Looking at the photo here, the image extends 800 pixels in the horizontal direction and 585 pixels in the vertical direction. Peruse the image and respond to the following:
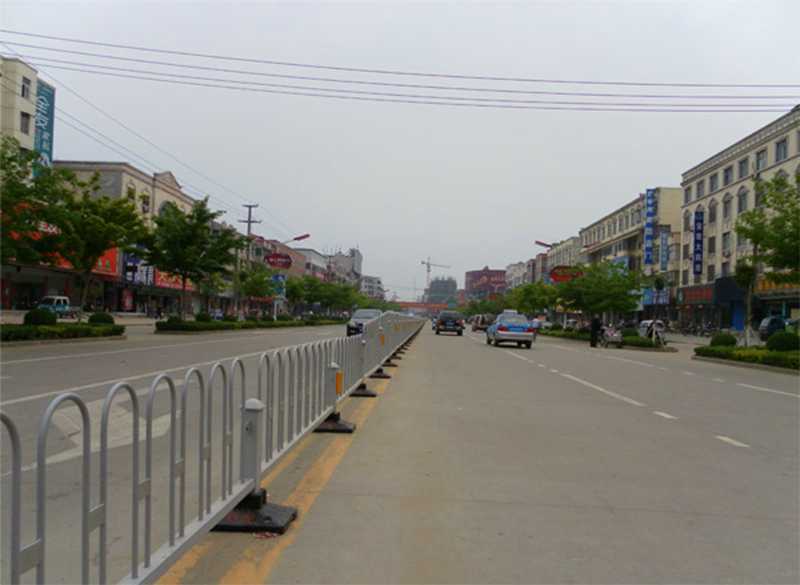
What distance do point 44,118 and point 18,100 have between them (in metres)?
3.04

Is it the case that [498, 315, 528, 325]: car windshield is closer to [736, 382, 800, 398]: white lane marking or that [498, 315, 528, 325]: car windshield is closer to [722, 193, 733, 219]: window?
[736, 382, 800, 398]: white lane marking

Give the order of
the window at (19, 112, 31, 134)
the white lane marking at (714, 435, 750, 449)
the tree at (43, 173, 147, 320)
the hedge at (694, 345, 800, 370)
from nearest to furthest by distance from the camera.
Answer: the white lane marking at (714, 435, 750, 449)
the hedge at (694, 345, 800, 370)
the tree at (43, 173, 147, 320)
the window at (19, 112, 31, 134)

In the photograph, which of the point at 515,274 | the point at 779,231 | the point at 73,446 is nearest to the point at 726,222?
the point at 779,231

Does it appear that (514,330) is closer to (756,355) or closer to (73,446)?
(756,355)

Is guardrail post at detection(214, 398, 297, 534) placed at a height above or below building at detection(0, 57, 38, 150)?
below

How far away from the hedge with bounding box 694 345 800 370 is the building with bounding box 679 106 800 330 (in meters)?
21.2

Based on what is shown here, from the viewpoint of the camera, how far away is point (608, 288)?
39688mm

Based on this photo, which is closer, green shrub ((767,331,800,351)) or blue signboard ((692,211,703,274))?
green shrub ((767,331,800,351))

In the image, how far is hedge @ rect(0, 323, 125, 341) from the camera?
21.2 meters

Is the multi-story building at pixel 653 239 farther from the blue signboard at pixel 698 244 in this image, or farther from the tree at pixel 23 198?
the tree at pixel 23 198

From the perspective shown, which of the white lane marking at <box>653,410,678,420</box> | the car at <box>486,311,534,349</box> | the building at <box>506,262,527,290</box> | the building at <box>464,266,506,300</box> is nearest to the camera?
the white lane marking at <box>653,410,678,420</box>

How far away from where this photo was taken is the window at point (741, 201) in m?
51.5

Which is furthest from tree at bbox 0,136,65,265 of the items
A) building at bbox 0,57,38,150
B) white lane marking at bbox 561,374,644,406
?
building at bbox 0,57,38,150

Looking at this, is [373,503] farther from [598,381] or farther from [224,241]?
[224,241]
